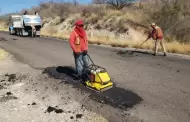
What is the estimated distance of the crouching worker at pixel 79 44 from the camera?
30.7 ft

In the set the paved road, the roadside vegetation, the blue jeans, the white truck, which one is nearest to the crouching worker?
the blue jeans

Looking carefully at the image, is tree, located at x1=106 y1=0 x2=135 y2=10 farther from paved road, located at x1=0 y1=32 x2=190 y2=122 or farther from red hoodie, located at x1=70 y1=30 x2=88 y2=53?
red hoodie, located at x1=70 y1=30 x2=88 y2=53

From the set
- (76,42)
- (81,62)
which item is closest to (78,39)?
(76,42)

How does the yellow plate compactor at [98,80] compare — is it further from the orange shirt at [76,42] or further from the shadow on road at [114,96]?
the orange shirt at [76,42]

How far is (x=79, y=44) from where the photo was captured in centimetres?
945

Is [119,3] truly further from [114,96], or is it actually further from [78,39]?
[114,96]

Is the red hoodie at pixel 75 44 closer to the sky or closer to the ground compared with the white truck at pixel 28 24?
closer to the sky

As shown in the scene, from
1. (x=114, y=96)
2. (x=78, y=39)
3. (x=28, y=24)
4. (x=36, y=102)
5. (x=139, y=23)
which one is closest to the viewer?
(x=36, y=102)

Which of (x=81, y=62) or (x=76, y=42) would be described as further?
(x=81, y=62)

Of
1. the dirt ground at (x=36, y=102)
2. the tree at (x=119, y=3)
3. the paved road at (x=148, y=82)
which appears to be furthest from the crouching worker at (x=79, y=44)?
the tree at (x=119, y=3)

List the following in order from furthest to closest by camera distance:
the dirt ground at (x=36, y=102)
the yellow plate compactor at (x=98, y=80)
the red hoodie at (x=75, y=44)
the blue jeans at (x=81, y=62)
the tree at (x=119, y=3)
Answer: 1. the tree at (x=119, y=3)
2. the blue jeans at (x=81, y=62)
3. the red hoodie at (x=75, y=44)
4. the yellow plate compactor at (x=98, y=80)
5. the dirt ground at (x=36, y=102)

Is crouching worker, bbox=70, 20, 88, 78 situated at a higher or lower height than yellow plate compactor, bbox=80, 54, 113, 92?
higher

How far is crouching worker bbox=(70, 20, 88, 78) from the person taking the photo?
9.34m

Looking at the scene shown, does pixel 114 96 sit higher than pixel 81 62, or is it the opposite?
pixel 81 62
